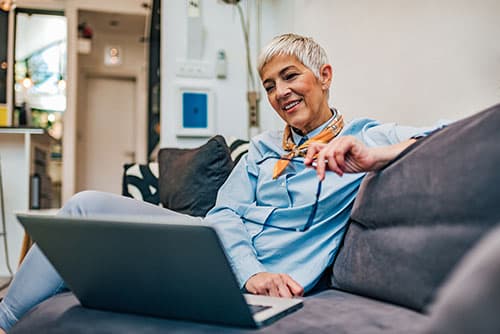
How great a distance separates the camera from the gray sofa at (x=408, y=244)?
69cm

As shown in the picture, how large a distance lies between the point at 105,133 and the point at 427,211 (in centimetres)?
686

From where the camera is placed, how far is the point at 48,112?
592cm

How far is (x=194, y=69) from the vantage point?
2568 millimetres

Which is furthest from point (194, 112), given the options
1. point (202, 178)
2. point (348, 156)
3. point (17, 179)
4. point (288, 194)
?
point (17, 179)

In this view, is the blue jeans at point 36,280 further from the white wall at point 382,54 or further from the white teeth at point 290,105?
the white wall at point 382,54

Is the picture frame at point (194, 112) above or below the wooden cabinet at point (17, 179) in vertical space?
above

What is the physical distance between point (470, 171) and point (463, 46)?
3.50 ft

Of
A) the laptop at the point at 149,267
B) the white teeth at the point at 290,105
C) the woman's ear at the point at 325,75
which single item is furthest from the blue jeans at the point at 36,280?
the woman's ear at the point at 325,75

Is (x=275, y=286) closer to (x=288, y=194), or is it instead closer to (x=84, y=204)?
(x=288, y=194)

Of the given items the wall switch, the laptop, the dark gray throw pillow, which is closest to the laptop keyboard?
the laptop

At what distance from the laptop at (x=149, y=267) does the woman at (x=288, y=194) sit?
26 cm

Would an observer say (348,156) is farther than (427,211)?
Yes

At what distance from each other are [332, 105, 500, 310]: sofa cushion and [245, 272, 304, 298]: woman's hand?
0.11 metres

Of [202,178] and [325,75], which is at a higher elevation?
[325,75]
